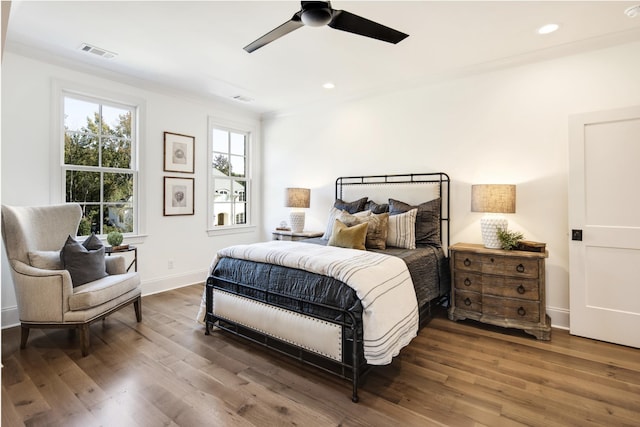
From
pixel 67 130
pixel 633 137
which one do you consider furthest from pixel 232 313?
pixel 633 137

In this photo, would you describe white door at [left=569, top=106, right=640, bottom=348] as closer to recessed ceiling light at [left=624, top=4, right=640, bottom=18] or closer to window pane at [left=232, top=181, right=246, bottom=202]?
recessed ceiling light at [left=624, top=4, right=640, bottom=18]

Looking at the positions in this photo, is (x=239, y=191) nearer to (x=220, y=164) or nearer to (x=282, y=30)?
(x=220, y=164)

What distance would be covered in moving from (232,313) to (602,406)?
2.64 m

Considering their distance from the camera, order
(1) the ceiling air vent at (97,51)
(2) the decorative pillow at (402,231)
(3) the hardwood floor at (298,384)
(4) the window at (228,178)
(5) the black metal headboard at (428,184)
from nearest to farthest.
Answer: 1. (3) the hardwood floor at (298,384)
2. (1) the ceiling air vent at (97,51)
3. (2) the decorative pillow at (402,231)
4. (5) the black metal headboard at (428,184)
5. (4) the window at (228,178)

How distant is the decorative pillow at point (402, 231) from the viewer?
3.67m

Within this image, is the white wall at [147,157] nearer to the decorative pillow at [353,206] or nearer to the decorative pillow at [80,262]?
the decorative pillow at [80,262]

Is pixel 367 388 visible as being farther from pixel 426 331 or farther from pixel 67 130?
pixel 67 130

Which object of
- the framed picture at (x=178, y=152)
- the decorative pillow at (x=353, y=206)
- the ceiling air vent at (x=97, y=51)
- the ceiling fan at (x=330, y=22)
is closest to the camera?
the ceiling fan at (x=330, y=22)

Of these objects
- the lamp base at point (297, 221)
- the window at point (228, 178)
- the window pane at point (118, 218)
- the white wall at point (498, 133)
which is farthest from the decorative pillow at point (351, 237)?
the window pane at point (118, 218)

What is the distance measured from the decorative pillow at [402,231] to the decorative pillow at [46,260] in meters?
3.05

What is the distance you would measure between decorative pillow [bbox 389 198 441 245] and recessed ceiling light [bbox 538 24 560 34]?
70.0 inches

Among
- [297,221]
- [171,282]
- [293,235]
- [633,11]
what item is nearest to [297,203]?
[297,221]

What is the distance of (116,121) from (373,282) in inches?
143

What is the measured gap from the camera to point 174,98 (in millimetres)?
4648
